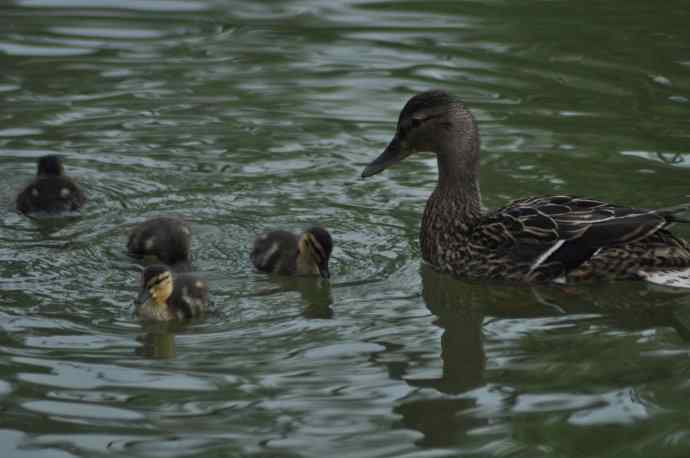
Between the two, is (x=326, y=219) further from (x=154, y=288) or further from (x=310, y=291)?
(x=154, y=288)

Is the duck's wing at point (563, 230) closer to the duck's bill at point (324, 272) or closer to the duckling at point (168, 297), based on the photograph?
the duck's bill at point (324, 272)

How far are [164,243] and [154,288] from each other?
75cm

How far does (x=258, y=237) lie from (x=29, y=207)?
1372mm

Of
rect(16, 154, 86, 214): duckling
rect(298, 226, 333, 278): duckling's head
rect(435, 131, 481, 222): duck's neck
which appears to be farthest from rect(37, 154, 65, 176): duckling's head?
rect(435, 131, 481, 222): duck's neck

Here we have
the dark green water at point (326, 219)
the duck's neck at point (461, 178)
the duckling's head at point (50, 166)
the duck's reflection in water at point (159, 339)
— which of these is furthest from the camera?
the duckling's head at point (50, 166)

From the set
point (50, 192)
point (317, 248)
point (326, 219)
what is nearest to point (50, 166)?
point (50, 192)

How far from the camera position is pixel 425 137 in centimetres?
704

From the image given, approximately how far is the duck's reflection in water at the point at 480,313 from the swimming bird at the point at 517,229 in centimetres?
8

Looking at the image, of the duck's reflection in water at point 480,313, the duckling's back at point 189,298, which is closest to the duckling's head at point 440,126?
the duck's reflection in water at point 480,313

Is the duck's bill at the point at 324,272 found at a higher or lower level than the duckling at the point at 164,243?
lower

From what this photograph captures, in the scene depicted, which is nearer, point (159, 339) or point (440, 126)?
point (159, 339)

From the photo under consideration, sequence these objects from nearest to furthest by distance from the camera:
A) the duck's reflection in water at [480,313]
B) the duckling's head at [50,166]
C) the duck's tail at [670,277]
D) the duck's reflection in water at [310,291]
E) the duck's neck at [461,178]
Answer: the duck's reflection in water at [480,313]
the duck's reflection in water at [310,291]
the duck's tail at [670,277]
the duck's neck at [461,178]
the duckling's head at [50,166]

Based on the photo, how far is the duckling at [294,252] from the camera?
6414 millimetres

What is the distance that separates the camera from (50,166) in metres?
7.35
